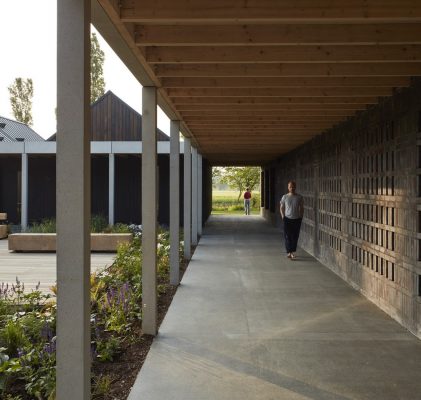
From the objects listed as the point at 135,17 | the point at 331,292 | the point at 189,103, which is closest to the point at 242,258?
the point at 331,292

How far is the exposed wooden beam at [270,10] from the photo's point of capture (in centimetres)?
348

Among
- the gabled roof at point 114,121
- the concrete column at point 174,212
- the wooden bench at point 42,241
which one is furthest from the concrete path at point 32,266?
the gabled roof at point 114,121

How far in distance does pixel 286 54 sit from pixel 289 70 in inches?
23.7

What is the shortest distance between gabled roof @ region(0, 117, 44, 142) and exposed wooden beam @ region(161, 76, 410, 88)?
19.1 meters

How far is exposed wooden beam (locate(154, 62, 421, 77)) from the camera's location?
16.7 feet

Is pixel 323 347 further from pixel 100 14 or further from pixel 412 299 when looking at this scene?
pixel 100 14

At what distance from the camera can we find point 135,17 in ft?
11.5

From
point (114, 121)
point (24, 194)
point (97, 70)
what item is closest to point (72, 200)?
point (24, 194)

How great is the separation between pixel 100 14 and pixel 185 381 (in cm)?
295

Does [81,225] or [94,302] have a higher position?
[81,225]

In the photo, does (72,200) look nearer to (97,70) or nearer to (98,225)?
(98,225)

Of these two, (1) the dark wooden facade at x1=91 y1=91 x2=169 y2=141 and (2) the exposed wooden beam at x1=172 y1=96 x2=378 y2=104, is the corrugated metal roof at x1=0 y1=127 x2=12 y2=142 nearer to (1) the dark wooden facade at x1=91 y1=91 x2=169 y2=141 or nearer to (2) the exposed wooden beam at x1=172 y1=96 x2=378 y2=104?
(1) the dark wooden facade at x1=91 y1=91 x2=169 y2=141

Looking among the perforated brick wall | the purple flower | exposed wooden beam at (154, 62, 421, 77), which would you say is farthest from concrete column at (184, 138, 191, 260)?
the purple flower

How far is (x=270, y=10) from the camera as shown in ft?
11.5
